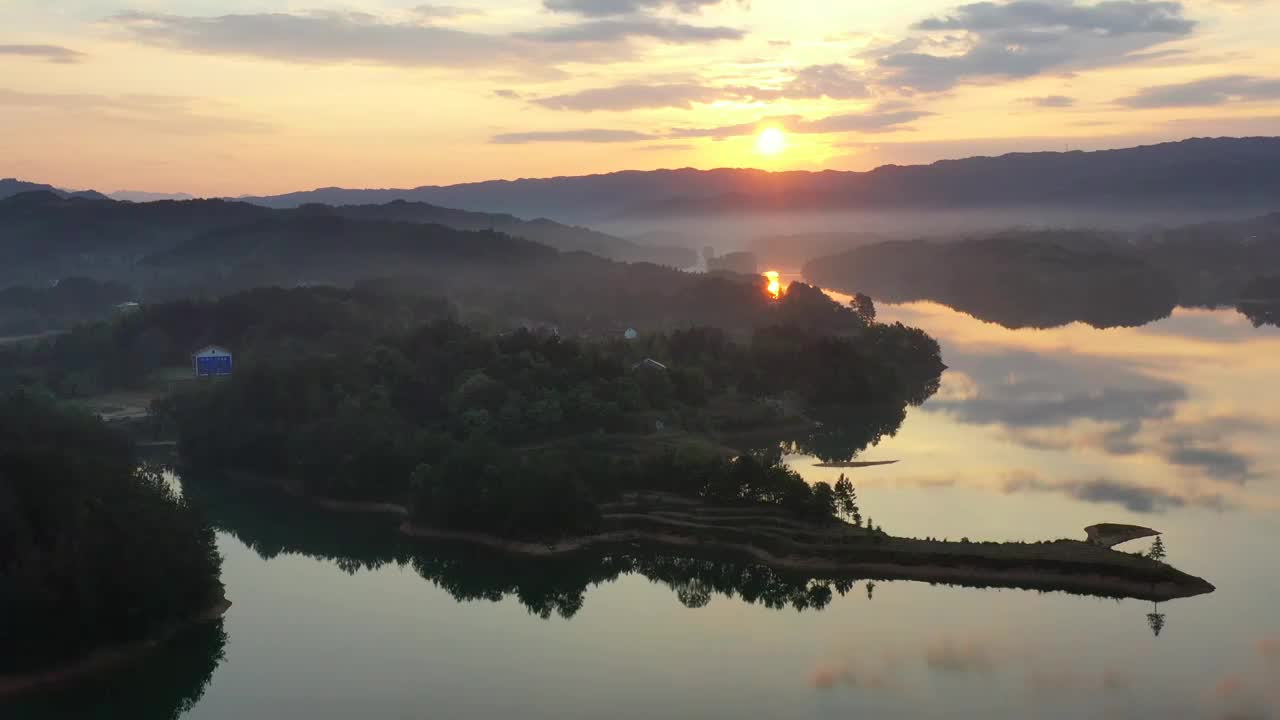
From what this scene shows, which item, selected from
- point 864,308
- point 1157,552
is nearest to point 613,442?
point 1157,552

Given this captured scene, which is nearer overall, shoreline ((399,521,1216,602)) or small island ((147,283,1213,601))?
shoreline ((399,521,1216,602))

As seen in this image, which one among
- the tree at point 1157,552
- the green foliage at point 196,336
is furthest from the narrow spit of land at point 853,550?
the green foliage at point 196,336

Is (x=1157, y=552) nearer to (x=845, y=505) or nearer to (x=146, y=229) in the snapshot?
(x=845, y=505)

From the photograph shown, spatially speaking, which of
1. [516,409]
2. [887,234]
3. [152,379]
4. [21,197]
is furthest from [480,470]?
[887,234]

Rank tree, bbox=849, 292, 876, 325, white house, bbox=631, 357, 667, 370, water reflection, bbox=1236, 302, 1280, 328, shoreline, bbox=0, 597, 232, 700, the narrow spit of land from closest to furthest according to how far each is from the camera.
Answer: shoreline, bbox=0, 597, 232, 700 → the narrow spit of land → white house, bbox=631, 357, 667, 370 → tree, bbox=849, 292, 876, 325 → water reflection, bbox=1236, 302, 1280, 328

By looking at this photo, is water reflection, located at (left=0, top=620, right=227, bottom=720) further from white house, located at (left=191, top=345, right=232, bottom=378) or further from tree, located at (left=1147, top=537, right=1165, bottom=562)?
white house, located at (left=191, top=345, right=232, bottom=378)

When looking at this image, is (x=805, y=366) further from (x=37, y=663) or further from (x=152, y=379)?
(x=37, y=663)

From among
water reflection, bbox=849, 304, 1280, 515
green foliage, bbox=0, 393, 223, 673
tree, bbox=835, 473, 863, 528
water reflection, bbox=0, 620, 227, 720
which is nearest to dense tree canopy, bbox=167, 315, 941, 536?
tree, bbox=835, 473, 863, 528

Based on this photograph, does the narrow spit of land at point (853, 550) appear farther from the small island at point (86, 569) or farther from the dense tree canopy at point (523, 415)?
the small island at point (86, 569)
